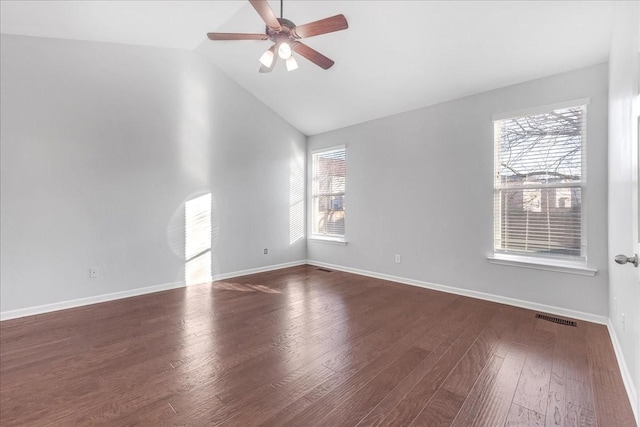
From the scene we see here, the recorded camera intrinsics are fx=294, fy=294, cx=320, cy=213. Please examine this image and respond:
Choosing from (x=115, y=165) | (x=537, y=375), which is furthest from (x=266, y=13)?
(x=537, y=375)

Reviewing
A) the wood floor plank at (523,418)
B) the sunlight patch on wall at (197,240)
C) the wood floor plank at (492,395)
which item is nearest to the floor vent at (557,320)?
the wood floor plank at (492,395)

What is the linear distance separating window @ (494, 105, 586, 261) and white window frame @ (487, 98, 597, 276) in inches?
0.5

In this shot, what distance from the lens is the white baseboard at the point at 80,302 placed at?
3.09m

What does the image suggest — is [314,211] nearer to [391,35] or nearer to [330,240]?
[330,240]

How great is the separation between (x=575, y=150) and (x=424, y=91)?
5.88 ft

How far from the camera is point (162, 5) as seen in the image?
3088 millimetres

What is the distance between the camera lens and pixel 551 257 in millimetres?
3248

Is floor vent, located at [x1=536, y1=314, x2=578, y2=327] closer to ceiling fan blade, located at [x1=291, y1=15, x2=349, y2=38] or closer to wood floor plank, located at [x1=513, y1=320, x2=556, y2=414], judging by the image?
wood floor plank, located at [x1=513, y1=320, x2=556, y2=414]

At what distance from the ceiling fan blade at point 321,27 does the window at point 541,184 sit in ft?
7.73

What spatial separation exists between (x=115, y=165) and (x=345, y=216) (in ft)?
11.3

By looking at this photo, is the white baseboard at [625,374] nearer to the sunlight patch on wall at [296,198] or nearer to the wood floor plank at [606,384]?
the wood floor plank at [606,384]

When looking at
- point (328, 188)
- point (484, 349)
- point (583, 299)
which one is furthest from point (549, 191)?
point (328, 188)

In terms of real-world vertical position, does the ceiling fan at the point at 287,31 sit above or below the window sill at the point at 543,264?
above

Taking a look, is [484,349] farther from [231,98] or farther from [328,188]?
[231,98]
